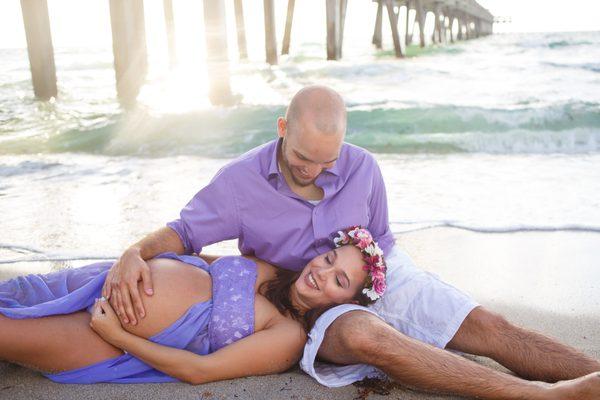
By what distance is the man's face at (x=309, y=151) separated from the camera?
280 centimetres

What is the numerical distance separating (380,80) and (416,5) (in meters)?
7.88

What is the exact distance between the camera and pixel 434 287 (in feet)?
9.82

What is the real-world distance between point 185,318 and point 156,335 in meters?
0.13

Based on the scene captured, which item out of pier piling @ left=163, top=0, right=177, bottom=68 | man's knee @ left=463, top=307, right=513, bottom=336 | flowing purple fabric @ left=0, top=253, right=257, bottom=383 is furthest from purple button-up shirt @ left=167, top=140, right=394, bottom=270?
pier piling @ left=163, top=0, right=177, bottom=68

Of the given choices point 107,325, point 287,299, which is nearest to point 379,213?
point 287,299

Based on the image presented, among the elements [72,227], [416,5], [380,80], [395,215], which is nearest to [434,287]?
[395,215]

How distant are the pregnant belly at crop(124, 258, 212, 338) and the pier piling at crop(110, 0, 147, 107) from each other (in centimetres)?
879

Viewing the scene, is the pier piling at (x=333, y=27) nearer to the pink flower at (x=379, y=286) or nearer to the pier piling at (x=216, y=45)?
the pier piling at (x=216, y=45)

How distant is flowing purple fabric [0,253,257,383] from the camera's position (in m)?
2.59

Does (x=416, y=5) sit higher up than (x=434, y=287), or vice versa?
(x=416, y=5)

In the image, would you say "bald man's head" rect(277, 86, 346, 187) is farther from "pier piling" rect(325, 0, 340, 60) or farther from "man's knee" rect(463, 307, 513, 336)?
"pier piling" rect(325, 0, 340, 60)

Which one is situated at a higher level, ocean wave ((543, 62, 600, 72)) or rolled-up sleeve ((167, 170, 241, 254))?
rolled-up sleeve ((167, 170, 241, 254))

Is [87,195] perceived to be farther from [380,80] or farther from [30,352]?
[380,80]

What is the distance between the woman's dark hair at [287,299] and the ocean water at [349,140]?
164cm
